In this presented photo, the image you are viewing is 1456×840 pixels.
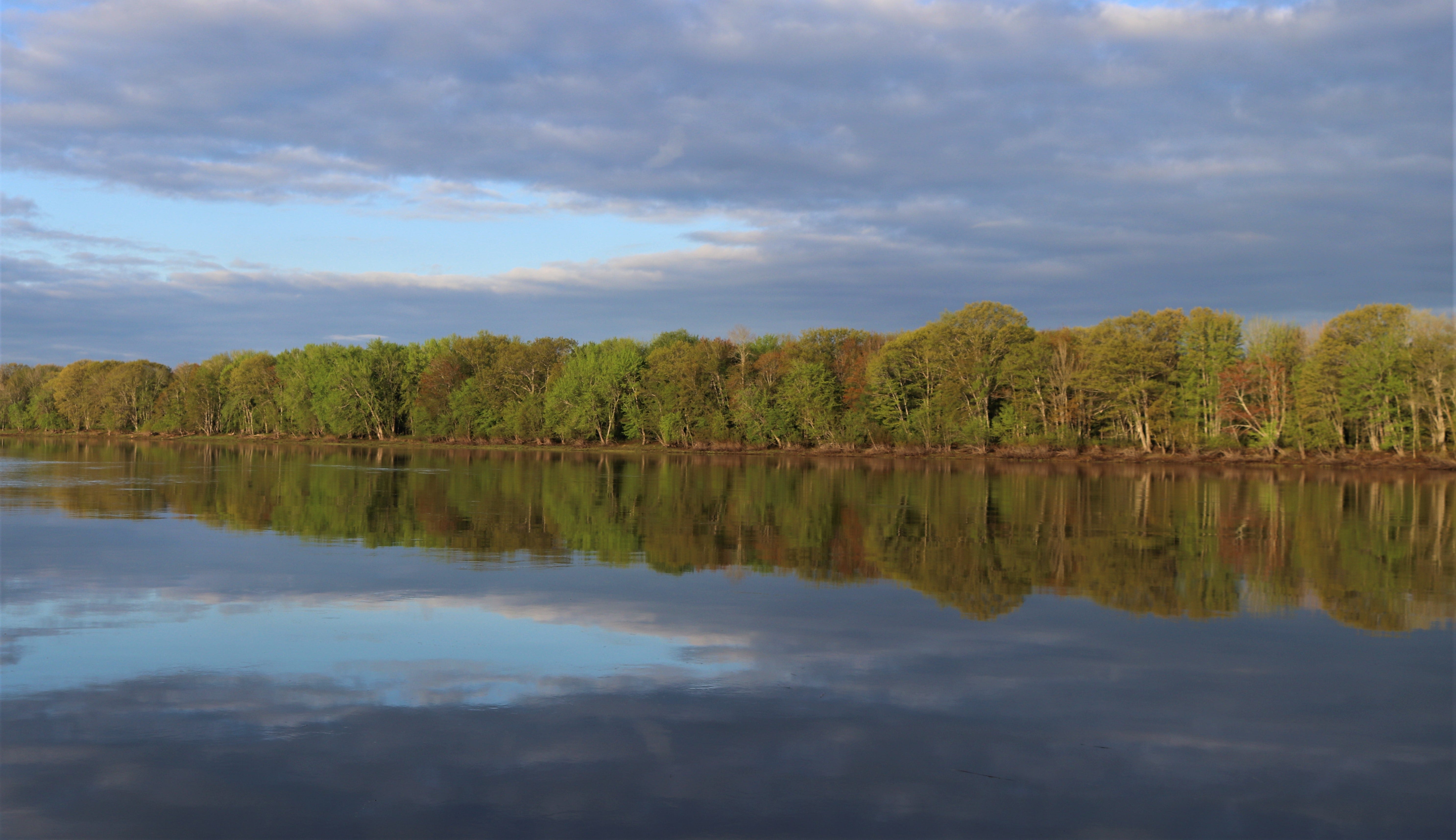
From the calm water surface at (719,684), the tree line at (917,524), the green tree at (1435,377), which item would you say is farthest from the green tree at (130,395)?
the green tree at (1435,377)

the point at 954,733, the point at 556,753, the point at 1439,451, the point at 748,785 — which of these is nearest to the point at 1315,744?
the point at 954,733

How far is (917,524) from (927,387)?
60017mm

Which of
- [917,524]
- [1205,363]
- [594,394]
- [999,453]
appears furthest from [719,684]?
[594,394]

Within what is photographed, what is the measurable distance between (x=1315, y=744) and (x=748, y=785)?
5067mm

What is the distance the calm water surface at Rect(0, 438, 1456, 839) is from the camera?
6.89 meters

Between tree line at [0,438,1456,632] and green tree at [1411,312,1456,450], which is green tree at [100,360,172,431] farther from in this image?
green tree at [1411,312,1456,450]

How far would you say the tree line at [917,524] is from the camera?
16375 millimetres

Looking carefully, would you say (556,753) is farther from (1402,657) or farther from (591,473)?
(591,473)

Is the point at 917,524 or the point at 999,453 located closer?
the point at 917,524

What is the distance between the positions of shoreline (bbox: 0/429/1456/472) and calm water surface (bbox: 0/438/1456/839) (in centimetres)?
5013

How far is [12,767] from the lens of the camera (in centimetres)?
734

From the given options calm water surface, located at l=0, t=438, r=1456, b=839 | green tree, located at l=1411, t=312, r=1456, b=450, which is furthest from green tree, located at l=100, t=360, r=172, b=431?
green tree, located at l=1411, t=312, r=1456, b=450

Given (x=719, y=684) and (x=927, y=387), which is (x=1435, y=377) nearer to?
(x=927, y=387)

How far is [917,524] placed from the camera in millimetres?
25891
